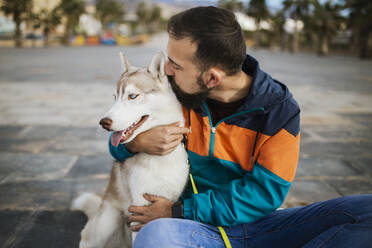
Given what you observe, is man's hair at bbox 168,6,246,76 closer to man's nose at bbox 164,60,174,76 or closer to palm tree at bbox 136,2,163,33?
man's nose at bbox 164,60,174,76

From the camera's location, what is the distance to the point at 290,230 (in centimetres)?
177

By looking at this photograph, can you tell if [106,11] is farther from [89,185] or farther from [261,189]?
[261,189]

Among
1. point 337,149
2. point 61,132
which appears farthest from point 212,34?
point 61,132

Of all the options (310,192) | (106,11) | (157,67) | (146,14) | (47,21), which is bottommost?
(146,14)

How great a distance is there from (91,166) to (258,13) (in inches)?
1940

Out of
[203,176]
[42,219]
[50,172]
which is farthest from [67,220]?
[203,176]

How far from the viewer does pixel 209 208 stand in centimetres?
177

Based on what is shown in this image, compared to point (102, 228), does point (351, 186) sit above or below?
below

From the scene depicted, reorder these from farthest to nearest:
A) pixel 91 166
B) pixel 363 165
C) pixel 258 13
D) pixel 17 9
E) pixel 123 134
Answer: pixel 258 13 < pixel 17 9 < pixel 363 165 < pixel 91 166 < pixel 123 134

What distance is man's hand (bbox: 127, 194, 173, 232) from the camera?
1836mm

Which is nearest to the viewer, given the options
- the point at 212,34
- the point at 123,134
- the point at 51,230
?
the point at 212,34

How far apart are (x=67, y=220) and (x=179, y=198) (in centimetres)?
109

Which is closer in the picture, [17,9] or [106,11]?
[17,9]

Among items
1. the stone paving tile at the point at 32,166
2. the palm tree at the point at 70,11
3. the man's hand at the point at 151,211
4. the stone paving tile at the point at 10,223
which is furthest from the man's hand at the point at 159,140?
the palm tree at the point at 70,11
